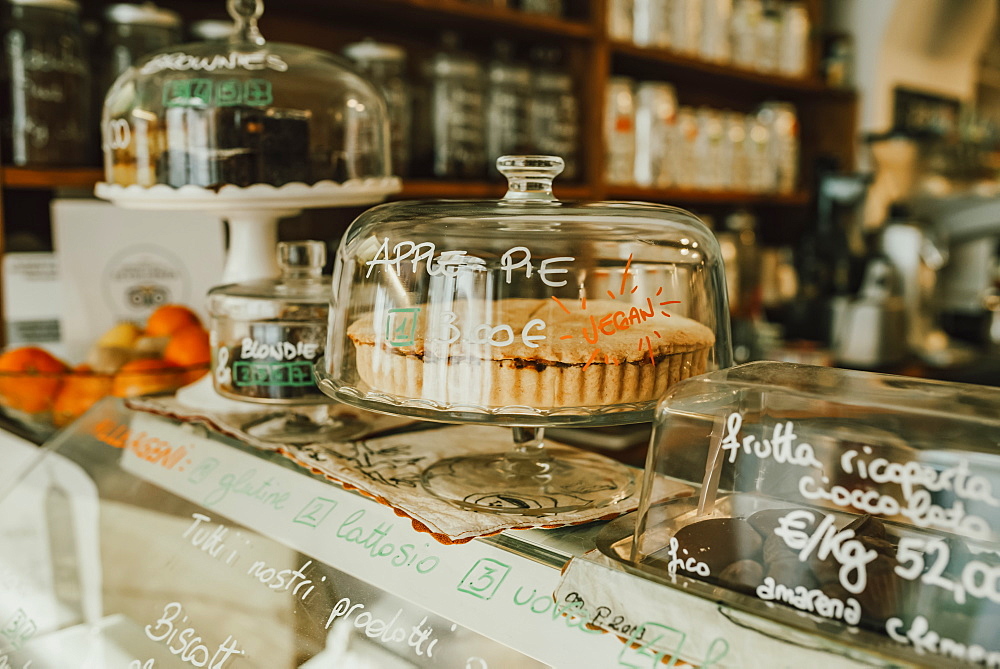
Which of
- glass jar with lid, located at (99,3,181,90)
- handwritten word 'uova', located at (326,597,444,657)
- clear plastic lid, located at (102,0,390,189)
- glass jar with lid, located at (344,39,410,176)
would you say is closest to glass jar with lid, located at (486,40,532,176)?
glass jar with lid, located at (344,39,410,176)

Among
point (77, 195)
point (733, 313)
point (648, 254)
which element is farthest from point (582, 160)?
point (648, 254)

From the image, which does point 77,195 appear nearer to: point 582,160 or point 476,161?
point 476,161

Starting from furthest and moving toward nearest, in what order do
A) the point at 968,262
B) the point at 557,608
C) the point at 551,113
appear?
1. the point at 968,262
2. the point at 551,113
3. the point at 557,608

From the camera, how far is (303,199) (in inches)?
36.4

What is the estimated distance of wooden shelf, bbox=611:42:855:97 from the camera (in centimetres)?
236

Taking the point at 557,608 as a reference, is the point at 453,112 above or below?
above

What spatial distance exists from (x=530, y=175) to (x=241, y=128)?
1.29 ft

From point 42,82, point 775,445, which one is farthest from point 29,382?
point 775,445

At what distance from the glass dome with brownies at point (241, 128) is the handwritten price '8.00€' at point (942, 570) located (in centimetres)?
70

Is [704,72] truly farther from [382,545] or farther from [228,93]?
[382,545]

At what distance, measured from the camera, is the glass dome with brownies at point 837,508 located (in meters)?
0.39

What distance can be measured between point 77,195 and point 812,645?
152 cm

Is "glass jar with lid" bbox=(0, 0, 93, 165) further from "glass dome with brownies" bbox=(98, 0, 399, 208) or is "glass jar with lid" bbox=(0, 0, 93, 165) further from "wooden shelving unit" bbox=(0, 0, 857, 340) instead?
"glass dome with brownies" bbox=(98, 0, 399, 208)

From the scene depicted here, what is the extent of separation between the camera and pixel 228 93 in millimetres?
913
